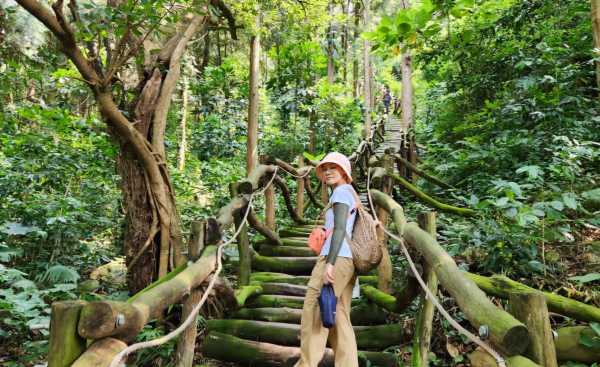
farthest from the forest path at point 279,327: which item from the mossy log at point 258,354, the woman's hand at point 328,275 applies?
the woman's hand at point 328,275

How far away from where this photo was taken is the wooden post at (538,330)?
4.41ft

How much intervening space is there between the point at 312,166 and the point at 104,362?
19.8 ft

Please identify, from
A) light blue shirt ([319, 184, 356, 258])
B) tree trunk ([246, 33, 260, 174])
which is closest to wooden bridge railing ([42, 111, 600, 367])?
light blue shirt ([319, 184, 356, 258])

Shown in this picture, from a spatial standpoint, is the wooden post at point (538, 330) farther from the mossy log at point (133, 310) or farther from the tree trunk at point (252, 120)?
the tree trunk at point (252, 120)

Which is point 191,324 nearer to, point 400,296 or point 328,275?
point 328,275

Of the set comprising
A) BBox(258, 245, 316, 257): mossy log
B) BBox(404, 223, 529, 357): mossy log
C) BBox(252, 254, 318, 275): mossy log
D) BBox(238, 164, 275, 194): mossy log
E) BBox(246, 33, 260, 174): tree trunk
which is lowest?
BBox(252, 254, 318, 275): mossy log

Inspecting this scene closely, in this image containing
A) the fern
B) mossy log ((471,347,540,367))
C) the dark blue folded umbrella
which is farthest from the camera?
the fern

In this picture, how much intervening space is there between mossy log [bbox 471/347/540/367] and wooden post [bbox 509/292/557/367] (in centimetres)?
10

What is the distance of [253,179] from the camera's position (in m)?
4.40

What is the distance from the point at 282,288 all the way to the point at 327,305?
6.32ft

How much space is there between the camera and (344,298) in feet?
8.96

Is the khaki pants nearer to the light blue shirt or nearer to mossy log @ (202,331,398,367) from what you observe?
the light blue shirt

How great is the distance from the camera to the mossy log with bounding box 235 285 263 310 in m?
3.52

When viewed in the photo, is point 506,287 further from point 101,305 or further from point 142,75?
point 142,75
